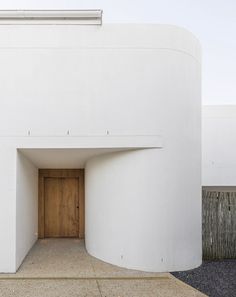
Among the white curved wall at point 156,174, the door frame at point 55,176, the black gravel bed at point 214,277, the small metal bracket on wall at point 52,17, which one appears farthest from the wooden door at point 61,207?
the small metal bracket on wall at point 52,17

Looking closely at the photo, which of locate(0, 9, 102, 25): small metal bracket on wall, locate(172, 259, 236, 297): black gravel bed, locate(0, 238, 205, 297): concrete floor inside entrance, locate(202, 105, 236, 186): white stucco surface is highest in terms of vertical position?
locate(0, 9, 102, 25): small metal bracket on wall

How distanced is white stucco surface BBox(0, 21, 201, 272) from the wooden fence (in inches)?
32.7

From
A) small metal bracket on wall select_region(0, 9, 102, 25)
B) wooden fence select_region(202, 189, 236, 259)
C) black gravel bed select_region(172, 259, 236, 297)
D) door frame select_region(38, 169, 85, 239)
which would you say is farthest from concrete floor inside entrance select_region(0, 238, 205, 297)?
small metal bracket on wall select_region(0, 9, 102, 25)

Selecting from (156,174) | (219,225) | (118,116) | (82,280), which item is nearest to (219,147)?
(219,225)

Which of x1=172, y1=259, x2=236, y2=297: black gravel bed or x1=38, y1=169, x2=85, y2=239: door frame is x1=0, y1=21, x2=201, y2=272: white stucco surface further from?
x1=38, y1=169, x2=85, y2=239: door frame

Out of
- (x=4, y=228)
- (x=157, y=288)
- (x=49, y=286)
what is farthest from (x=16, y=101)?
(x=157, y=288)

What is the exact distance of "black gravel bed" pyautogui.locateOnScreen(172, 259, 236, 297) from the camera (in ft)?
14.1

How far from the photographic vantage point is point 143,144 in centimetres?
506

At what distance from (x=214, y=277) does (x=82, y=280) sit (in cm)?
246

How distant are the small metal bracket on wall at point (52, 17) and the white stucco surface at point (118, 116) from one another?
0.40 feet

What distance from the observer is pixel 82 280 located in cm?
456

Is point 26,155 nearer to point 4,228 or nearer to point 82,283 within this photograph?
point 4,228

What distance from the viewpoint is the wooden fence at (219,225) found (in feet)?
19.0

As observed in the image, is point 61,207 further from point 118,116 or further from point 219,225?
point 219,225
